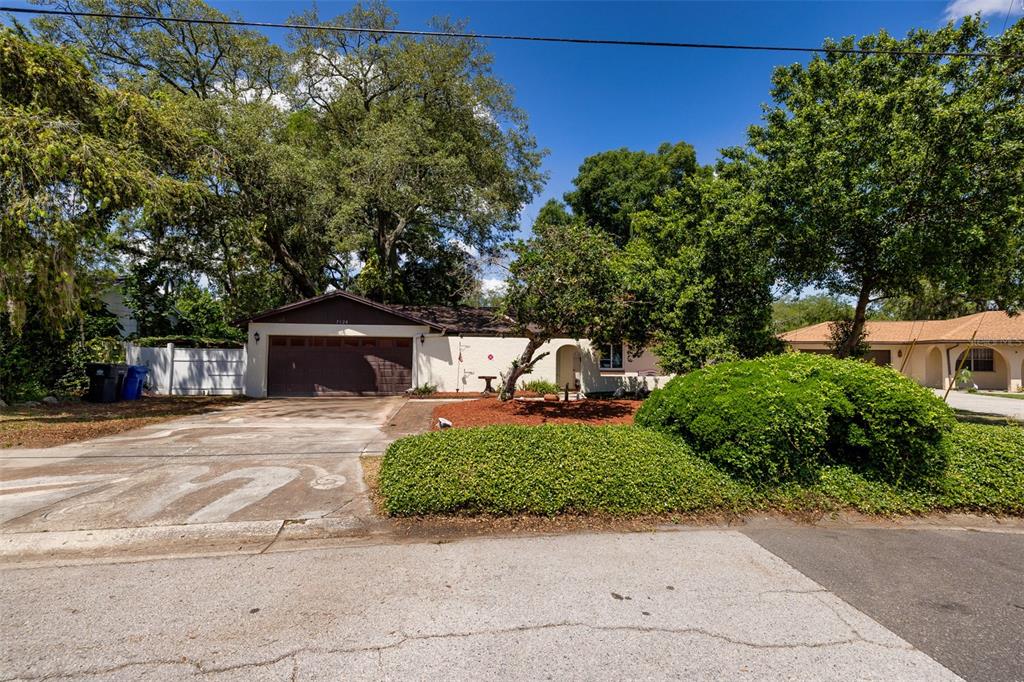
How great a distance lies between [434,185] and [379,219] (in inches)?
153

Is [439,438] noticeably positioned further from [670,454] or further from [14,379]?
[14,379]

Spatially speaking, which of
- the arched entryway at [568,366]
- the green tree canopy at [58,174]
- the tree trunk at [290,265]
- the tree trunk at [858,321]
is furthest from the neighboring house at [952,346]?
the green tree canopy at [58,174]

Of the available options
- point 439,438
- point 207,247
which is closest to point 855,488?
point 439,438

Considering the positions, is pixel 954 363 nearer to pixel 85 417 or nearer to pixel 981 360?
pixel 981 360

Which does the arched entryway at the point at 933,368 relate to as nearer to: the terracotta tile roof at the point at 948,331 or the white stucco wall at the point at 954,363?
the white stucco wall at the point at 954,363

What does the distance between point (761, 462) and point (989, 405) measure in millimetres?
19057

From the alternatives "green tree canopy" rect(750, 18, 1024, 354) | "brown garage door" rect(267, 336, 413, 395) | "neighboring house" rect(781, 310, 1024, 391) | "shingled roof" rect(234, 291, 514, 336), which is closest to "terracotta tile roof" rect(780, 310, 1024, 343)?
"neighboring house" rect(781, 310, 1024, 391)

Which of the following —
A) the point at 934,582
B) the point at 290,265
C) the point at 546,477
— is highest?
the point at 290,265

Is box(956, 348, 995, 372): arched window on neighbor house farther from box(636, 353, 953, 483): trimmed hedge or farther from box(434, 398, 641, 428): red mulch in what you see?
box(636, 353, 953, 483): trimmed hedge

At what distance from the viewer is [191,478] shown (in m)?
6.03

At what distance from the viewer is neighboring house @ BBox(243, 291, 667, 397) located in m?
16.6

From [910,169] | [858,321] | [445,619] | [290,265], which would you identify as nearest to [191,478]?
[445,619]

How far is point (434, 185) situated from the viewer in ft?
59.4

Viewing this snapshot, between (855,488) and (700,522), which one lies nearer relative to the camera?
(700,522)
